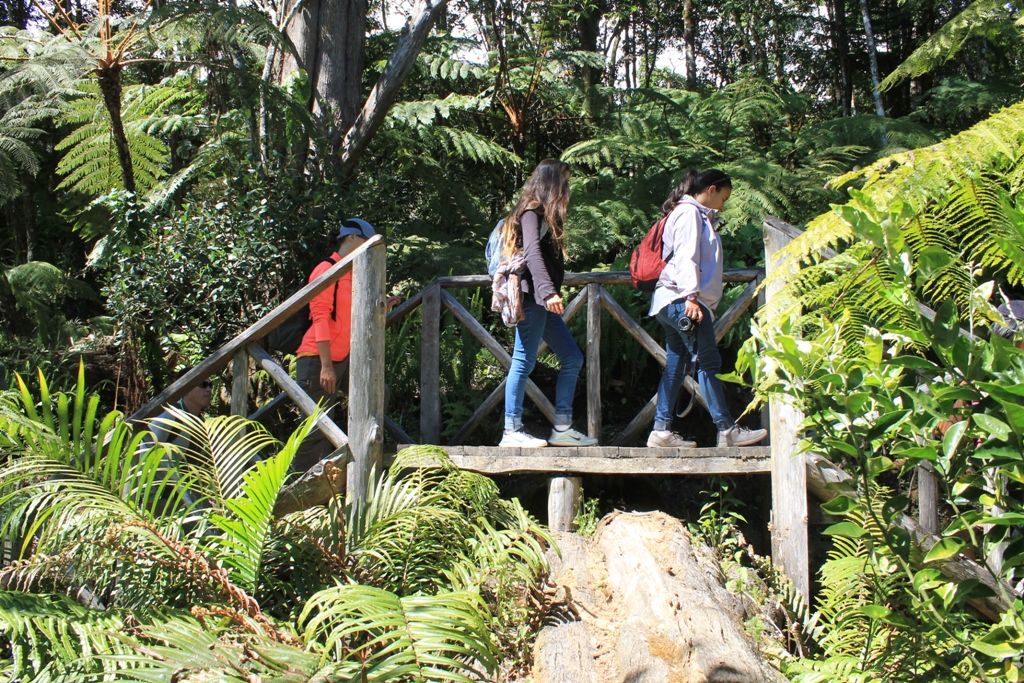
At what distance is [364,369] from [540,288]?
1.13 meters

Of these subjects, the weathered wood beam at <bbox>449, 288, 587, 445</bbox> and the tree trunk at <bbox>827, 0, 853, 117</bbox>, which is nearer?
the weathered wood beam at <bbox>449, 288, 587, 445</bbox>

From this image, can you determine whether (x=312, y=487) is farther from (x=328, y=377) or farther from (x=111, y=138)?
(x=111, y=138)

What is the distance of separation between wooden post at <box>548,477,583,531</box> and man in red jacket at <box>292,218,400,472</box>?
1416mm

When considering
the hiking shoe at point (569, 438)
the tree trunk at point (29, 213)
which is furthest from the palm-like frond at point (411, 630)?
the tree trunk at point (29, 213)

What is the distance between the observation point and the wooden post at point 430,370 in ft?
18.2

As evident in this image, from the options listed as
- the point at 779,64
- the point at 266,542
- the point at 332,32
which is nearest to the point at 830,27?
the point at 779,64

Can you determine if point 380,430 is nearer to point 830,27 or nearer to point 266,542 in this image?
point 266,542

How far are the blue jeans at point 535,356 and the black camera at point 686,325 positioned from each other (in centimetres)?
62

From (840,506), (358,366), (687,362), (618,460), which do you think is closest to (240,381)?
(358,366)

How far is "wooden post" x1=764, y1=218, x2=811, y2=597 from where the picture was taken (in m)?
4.54

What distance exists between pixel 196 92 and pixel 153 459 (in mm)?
5437

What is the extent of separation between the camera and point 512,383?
4.90 metres

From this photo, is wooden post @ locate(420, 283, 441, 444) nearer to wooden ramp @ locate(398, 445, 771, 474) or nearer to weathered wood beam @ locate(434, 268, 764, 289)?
weathered wood beam @ locate(434, 268, 764, 289)

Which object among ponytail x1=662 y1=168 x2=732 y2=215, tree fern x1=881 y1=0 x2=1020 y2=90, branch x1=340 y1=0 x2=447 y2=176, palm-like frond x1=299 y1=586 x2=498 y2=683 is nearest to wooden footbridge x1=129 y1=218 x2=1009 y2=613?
ponytail x1=662 y1=168 x2=732 y2=215
